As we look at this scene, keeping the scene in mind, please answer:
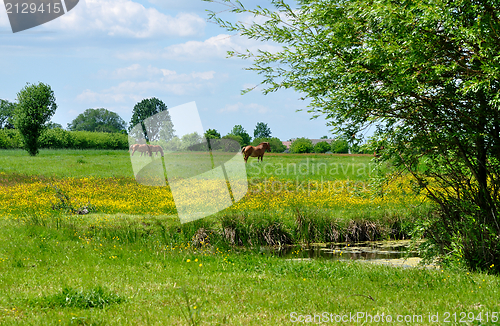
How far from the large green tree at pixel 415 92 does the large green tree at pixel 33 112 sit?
114 ft

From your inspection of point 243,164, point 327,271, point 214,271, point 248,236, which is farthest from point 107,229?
point 243,164

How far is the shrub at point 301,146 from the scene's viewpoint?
3838 centimetres

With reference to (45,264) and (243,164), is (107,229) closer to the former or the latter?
A: (45,264)

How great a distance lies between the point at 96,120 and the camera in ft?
357

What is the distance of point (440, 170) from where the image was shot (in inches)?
398

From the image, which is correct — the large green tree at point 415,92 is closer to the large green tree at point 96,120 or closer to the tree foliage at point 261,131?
the tree foliage at point 261,131

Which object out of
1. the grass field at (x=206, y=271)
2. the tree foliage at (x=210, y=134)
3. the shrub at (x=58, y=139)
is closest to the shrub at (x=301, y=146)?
the tree foliage at (x=210, y=134)

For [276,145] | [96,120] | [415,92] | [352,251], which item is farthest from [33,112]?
[96,120]

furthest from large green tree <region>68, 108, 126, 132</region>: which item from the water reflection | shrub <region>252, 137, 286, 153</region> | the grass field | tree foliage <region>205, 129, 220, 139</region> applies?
the water reflection

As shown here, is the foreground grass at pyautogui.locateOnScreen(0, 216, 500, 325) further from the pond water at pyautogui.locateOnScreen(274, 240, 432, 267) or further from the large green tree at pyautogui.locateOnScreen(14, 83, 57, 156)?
the large green tree at pyautogui.locateOnScreen(14, 83, 57, 156)

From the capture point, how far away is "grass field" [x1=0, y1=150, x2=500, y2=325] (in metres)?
6.05

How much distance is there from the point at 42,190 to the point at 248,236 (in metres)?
14.2

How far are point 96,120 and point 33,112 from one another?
74651 millimetres

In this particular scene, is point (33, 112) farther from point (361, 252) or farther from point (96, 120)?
point (96, 120)
